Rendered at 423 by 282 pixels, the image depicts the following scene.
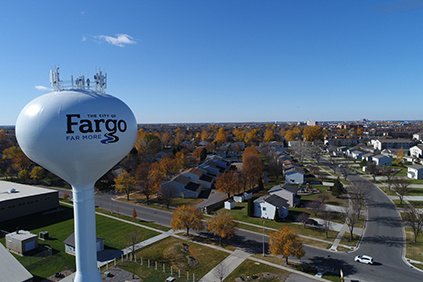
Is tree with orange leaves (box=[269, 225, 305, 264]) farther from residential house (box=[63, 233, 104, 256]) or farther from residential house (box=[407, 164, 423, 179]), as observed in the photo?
residential house (box=[407, 164, 423, 179])

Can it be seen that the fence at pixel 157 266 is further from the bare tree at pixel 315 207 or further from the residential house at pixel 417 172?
the residential house at pixel 417 172

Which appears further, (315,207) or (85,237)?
(315,207)

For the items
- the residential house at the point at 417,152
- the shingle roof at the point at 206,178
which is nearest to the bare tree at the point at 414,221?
the shingle roof at the point at 206,178

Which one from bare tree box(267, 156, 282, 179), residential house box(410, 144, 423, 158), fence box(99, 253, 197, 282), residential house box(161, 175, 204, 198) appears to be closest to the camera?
fence box(99, 253, 197, 282)

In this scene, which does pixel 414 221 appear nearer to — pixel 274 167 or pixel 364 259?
pixel 364 259

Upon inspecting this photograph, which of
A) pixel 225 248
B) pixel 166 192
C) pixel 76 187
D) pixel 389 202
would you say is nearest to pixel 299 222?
pixel 225 248

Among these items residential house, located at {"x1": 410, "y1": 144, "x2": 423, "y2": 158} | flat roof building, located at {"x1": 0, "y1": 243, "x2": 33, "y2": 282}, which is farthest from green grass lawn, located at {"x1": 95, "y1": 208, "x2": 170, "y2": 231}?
residential house, located at {"x1": 410, "y1": 144, "x2": 423, "y2": 158}

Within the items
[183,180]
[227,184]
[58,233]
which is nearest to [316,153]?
[227,184]
